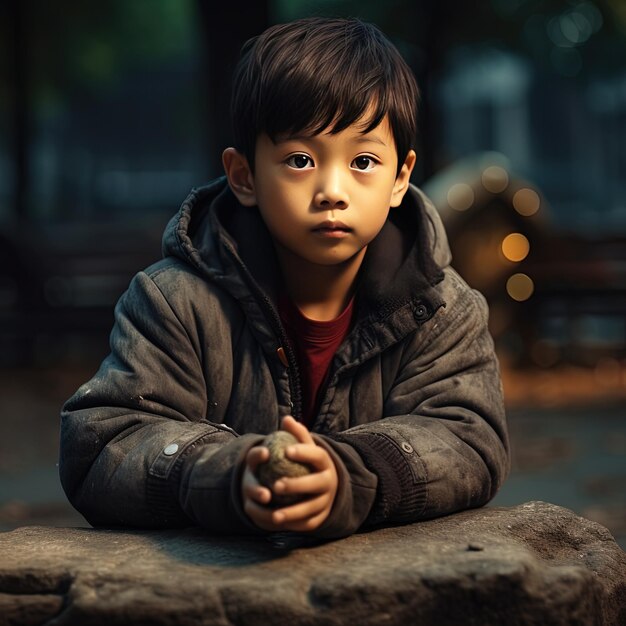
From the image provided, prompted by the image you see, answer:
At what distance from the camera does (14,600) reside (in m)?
2.36

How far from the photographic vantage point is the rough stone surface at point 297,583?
86.6 inches

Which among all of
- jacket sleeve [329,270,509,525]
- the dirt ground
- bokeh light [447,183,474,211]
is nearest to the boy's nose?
jacket sleeve [329,270,509,525]

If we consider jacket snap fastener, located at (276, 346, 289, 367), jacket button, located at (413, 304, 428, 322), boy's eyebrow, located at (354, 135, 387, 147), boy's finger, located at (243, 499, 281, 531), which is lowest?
boy's finger, located at (243, 499, 281, 531)

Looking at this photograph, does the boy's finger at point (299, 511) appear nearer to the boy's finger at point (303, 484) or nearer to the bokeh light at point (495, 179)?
the boy's finger at point (303, 484)

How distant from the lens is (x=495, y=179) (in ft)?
32.0

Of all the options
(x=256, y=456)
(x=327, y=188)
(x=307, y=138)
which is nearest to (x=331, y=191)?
(x=327, y=188)

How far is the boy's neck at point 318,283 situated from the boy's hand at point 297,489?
2.23ft

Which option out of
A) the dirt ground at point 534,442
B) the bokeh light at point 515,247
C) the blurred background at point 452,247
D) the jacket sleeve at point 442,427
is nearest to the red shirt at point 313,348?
the jacket sleeve at point 442,427

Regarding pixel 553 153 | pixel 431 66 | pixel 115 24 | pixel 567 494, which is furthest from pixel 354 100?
pixel 553 153

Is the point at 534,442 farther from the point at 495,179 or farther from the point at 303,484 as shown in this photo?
the point at 303,484

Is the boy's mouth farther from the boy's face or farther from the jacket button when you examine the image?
the jacket button

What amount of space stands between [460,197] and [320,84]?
22.6 ft

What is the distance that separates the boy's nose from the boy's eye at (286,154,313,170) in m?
0.05

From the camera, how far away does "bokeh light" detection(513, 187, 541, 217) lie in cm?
960
